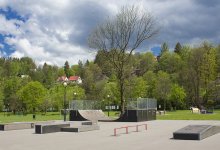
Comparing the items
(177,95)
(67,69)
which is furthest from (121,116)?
(67,69)

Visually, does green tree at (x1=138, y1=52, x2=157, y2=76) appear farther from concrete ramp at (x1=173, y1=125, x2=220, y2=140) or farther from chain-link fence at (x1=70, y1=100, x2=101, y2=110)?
concrete ramp at (x1=173, y1=125, x2=220, y2=140)

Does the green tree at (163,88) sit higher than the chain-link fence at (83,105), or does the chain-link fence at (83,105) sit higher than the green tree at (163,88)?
the green tree at (163,88)

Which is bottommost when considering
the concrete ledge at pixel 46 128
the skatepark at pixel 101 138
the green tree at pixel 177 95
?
the skatepark at pixel 101 138

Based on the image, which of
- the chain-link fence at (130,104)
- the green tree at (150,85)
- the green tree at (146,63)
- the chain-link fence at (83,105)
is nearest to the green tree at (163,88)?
the green tree at (150,85)

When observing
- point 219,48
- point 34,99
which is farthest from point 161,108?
point 34,99

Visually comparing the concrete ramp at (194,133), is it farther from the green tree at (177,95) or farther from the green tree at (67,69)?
the green tree at (67,69)

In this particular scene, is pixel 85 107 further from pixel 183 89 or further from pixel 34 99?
pixel 183 89

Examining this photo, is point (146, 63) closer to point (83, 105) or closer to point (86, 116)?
point (83, 105)

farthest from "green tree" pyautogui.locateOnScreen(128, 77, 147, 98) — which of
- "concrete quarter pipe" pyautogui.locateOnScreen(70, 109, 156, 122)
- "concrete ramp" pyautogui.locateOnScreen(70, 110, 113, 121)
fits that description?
"concrete quarter pipe" pyautogui.locateOnScreen(70, 109, 156, 122)

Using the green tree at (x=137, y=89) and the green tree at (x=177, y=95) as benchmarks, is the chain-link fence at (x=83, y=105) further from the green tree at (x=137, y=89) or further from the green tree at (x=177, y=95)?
the green tree at (x=177, y=95)

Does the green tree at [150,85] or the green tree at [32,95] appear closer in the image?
the green tree at [32,95]

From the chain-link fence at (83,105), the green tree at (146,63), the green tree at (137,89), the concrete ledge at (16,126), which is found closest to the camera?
the concrete ledge at (16,126)

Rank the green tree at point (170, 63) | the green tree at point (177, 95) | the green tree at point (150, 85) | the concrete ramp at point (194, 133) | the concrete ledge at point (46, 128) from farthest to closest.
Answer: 1. the green tree at point (170, 63)
2. the green tree at point (150, 85)
3. the green tree at point (177, 95)
4. the concrete ledge at point (46, 128)
5. the concrete ramp at point (194, 133)

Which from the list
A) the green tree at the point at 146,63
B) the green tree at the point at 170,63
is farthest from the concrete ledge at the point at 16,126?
the green tree at the point at 146,63
